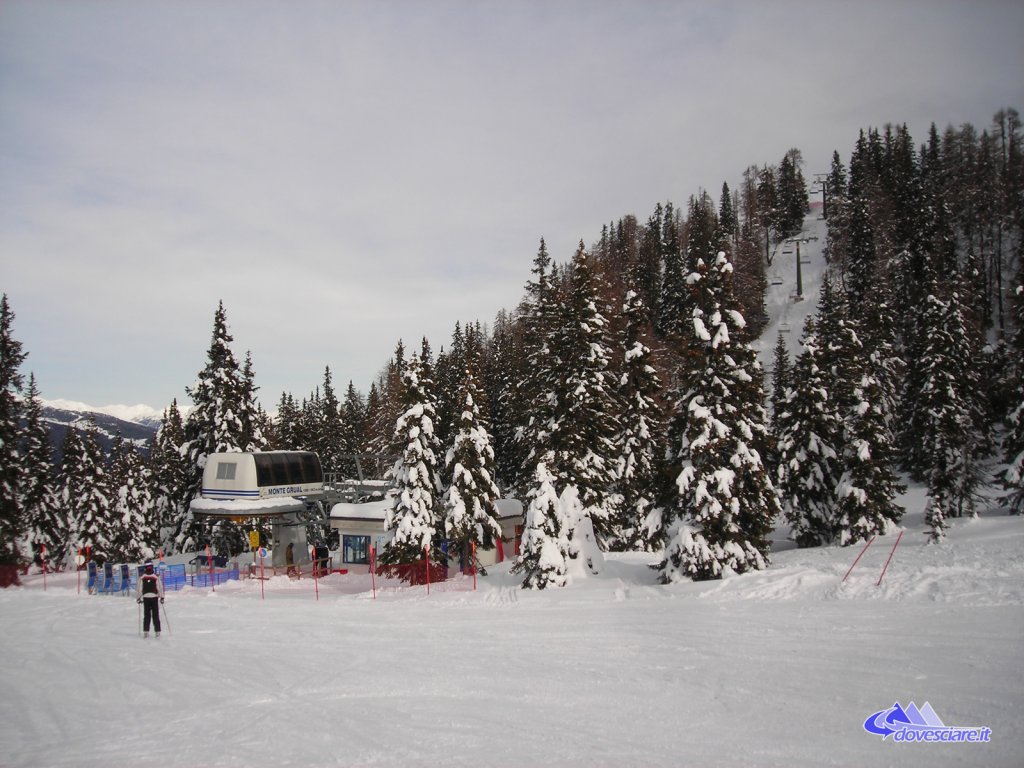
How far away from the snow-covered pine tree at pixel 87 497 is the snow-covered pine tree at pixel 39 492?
1.59m

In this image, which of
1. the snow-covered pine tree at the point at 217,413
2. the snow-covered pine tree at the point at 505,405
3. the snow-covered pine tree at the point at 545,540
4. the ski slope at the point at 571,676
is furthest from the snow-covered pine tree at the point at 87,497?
the snow-covered pine tree at the point at 545,540

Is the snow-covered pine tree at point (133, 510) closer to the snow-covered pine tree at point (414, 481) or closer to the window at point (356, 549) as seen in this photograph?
the window at point (356, 549)

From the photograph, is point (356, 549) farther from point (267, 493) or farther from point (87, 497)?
point (87, 497)

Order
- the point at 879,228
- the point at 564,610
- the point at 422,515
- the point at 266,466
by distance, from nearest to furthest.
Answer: the point at 564,610 → the point at 422,515 → the point at 266,466 → the point at 879,228

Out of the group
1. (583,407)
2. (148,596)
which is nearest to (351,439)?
(583,407)

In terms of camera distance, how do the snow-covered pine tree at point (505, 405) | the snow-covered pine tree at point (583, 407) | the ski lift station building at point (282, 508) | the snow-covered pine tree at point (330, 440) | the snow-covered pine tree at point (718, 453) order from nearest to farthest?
the snow-covered pine tree at point (718, 453)
the snow-covered pine tree at point (583, 407)
the ski lift station building at point (282, 508)
the snow-covered pine tree at point (505, 405)
the snow-covered pine tree at point (330, 440)

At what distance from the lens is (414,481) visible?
91.5 feet

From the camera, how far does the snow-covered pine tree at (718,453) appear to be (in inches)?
805

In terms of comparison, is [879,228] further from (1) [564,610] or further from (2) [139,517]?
(2) [139,517]

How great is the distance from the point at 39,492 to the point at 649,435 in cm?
4472

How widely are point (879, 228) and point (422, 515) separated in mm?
76043

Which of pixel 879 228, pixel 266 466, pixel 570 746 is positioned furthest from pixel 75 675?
pixel 879 228

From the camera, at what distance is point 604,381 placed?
28.3 m

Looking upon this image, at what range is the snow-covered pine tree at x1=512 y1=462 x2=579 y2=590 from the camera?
22734mm
